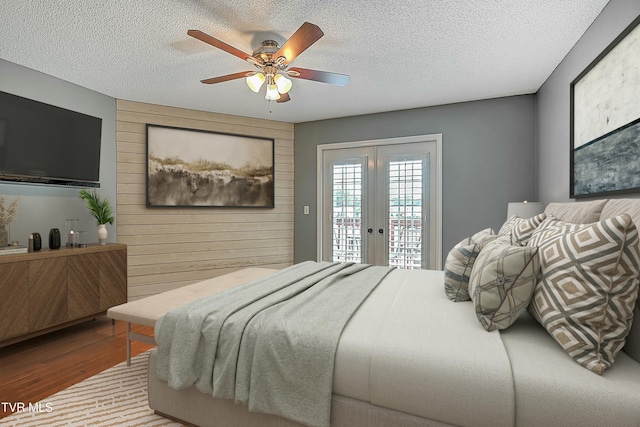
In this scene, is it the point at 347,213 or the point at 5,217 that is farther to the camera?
the point at 347,213

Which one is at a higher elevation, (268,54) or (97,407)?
(268,54)

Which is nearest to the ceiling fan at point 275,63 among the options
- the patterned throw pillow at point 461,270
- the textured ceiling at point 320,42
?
the textured ceiling at point 320,42

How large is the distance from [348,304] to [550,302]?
930mm

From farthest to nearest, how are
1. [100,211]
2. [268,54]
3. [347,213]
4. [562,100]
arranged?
[347,213]
[100,211]
[562,100]
[268,54]

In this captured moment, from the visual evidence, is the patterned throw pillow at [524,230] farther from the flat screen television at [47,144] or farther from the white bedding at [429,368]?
the flat screen television at [47,144]

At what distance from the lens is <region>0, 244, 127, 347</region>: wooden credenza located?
2.53m

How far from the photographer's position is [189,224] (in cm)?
429

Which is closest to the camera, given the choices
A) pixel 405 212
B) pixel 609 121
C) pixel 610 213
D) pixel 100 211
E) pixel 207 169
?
pixel 610 213

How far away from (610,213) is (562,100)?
182 centimetres

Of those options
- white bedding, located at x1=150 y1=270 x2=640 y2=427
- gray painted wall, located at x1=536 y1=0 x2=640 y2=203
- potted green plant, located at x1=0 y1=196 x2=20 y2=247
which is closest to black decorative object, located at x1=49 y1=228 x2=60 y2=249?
potted green plant, located at x1=0 y1=196 x2=20 y2=247

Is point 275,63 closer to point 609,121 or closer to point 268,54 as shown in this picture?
point 268,54

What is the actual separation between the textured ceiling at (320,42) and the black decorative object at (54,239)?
1558mm

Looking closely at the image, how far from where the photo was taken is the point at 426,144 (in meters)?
4.15

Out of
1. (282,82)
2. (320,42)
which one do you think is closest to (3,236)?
(282,82)
